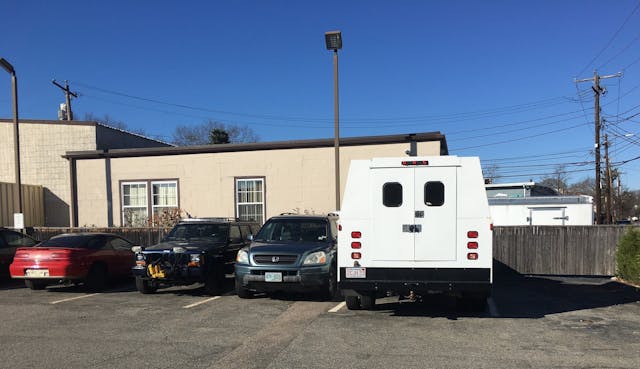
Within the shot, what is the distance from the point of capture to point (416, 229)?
759 centimetres

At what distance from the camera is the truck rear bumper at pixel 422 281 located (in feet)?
24.2

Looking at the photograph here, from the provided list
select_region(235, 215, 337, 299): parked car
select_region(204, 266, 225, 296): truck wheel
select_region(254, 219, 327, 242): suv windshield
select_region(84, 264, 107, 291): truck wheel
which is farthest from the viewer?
select_region(84, 264, 107, 291): truck wheel

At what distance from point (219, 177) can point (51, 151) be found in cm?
909

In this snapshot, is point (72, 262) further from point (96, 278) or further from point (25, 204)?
point (25, 204)

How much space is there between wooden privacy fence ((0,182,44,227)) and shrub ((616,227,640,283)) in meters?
20.7

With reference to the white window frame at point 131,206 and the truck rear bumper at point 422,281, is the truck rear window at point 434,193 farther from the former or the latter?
the white window frame at point 131,206

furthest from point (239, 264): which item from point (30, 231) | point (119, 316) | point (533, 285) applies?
point (30, 231)

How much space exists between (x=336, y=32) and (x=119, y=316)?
31.3ft

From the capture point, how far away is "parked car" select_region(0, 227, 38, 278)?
11.9 metres

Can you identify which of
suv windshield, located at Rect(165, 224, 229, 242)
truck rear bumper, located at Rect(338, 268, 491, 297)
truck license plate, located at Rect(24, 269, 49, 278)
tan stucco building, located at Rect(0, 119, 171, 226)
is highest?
tan stucco building, located at Rect(0, 119, 171, 226)

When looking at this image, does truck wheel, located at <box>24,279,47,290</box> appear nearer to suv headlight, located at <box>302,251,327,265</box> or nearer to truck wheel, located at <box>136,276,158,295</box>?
truck wheel, located at <box>136,276,158,295</box>

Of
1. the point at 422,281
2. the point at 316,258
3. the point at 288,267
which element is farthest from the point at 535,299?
the point at 288,267

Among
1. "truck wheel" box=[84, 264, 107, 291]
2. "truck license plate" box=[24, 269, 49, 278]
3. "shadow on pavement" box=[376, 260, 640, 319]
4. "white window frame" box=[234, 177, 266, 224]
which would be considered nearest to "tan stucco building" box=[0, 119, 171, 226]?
"white window frame" box=[234, 177, 266, 224]

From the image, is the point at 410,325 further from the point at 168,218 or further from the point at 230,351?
the point at 168,218
